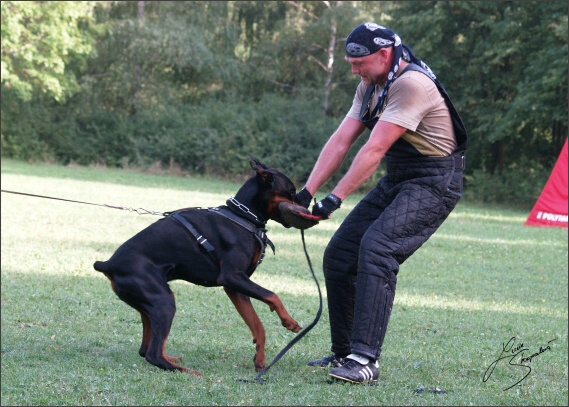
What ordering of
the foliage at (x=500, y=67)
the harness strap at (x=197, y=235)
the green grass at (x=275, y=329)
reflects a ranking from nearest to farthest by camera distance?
the green grass at (x=275, y=329) → the harness strap at (x=197, y=235) → the foliage at (x=500, y=67)

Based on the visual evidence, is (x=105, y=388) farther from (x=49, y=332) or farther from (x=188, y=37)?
(x=188, y=37)

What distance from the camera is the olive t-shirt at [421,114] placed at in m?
4.58

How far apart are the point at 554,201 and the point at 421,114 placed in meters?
15.4

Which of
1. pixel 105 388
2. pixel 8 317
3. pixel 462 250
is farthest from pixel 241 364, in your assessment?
pixel 462 250

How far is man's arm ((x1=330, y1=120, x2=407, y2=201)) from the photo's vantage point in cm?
459

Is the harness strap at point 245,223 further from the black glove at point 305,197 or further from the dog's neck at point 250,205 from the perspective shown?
the black glove at point 305,197

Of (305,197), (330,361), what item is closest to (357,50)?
(305,197)

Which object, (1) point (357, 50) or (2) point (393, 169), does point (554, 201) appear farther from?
(1) point (357, 50)

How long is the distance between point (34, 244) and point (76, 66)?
3150 centimetres

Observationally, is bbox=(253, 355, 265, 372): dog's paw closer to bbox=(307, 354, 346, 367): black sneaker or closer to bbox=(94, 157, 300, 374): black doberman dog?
bbox=(94, 157, 300, 374): black doberman dog

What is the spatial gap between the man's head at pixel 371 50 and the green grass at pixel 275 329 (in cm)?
189

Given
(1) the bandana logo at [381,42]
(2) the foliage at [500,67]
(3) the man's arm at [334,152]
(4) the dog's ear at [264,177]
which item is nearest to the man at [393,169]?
(1) the bandana logo at [381,42]

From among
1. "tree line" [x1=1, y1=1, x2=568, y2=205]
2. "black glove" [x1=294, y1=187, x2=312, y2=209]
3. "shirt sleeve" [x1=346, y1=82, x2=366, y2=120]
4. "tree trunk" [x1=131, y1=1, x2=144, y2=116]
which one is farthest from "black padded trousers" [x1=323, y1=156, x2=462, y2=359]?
"tree trunk" [x1=131, y1=1, x2=144, y2=116]

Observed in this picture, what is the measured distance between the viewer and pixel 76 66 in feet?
136
